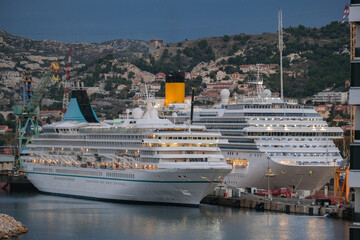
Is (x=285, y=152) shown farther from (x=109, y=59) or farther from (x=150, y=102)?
(x=109, y=59)

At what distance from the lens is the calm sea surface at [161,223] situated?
43.0 metres

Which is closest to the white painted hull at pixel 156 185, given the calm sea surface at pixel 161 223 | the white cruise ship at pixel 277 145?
the calm sea surface at pixel 161 223

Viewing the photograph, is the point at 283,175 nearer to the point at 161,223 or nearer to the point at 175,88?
the point at 161,223

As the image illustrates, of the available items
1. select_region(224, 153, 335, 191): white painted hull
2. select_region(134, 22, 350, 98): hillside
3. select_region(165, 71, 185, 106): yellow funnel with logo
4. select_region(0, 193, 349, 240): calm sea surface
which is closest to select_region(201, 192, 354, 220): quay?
select_region(0, 193, 349, 240): calm sea surface

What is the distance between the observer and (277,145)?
59.0 meters

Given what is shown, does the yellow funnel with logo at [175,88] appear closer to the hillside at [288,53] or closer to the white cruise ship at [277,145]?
the white cruise ship at [277,145]

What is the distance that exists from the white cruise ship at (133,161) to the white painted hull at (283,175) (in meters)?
4.03

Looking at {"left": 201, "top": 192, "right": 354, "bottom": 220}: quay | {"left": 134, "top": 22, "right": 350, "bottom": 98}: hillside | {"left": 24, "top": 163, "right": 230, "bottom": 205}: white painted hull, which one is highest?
{"left": 134, "top": 22, "right": 350, "bottom": 98}: hillside

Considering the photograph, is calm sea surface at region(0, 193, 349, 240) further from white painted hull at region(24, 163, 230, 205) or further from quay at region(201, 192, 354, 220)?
quay at region(201, 192, 354, 220)

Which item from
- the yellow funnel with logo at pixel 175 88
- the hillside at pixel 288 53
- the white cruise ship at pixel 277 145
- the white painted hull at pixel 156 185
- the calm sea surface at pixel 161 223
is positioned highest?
the hillside at pixel 288 53

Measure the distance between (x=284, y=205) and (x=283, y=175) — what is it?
19.8 feet

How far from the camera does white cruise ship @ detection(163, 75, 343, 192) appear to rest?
→ 190ft

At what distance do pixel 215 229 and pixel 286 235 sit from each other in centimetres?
404

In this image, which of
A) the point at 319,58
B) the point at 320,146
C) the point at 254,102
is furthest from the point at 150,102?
the point at 319,58
